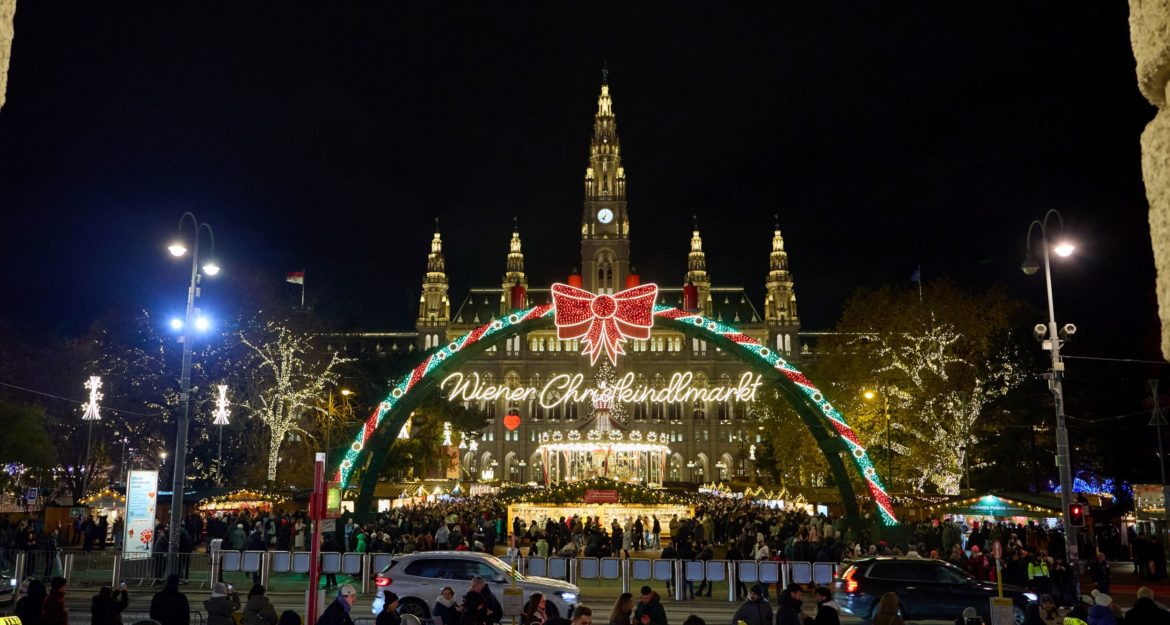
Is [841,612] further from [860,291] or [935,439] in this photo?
[860,291]

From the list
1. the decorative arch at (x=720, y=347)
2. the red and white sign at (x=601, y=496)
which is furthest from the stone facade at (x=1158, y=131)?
the red and white sign at (x=601, y=496)

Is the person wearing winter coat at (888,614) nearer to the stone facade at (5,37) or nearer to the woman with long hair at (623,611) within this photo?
the woman with long hair at (623,611)

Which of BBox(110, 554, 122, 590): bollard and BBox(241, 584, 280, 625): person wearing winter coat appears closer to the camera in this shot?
BBox(241, 584, 280, 625): person wearing winter coat

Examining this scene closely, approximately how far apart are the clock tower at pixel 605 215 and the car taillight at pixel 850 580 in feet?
304

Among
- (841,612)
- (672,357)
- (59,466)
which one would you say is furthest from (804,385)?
(672,357)

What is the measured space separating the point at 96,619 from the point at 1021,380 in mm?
37166

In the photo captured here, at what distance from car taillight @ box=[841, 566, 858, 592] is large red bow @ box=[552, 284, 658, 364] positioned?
1044 centimetres

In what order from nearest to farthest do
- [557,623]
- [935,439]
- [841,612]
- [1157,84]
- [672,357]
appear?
[1157,84] < [557,623] < [841,612] < [935,439] < [672,357]

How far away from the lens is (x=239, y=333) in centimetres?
3900

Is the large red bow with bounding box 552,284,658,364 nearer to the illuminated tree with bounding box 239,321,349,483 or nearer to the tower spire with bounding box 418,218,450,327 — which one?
the illuminated tree with bounding box 239,321,349,483

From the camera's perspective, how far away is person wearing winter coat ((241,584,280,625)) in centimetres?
1057

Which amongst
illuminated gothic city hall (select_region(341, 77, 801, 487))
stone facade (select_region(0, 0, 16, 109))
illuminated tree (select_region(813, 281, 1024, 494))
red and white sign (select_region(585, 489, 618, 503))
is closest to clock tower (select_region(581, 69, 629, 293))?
illuminated gothic city hall (select_region(341, 77, 801, 487))

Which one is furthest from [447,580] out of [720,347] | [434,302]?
[434,302]

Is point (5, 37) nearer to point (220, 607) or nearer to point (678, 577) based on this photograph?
point (220, 607)
